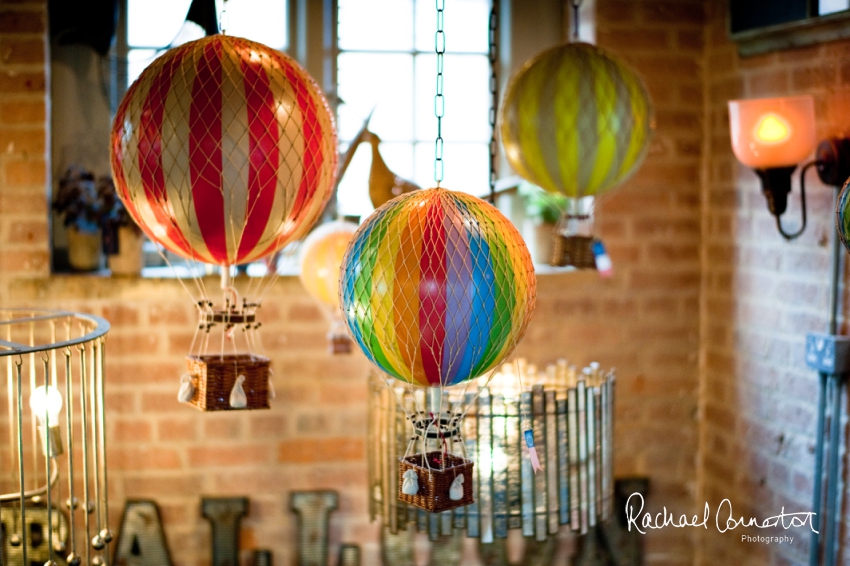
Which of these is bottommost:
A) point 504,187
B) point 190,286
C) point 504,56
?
point 190,286

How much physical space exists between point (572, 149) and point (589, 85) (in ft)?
0.48

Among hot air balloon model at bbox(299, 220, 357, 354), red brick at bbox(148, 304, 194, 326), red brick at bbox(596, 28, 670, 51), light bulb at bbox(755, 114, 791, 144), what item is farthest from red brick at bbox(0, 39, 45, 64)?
light bulb at bbox(755, 114, 791, 144)

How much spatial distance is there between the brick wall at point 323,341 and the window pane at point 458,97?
0.47 m

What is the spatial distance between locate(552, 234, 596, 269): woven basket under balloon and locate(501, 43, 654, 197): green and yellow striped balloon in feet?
0.36

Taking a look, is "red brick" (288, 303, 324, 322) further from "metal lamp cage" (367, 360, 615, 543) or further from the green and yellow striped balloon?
the green and yellow striped balloon

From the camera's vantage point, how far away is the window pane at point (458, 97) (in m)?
3.24

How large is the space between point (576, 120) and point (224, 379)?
0.92 meters

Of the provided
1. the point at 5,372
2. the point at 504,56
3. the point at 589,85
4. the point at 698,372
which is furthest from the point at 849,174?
the point at 5,372

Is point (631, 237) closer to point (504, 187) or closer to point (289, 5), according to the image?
point (504, 187)

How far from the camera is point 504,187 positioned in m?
3.19

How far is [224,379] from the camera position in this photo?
1.82 m

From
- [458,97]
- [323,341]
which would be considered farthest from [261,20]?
[323,341]

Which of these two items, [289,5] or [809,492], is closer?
[809,492]

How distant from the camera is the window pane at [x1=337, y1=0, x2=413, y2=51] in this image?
3.18m
